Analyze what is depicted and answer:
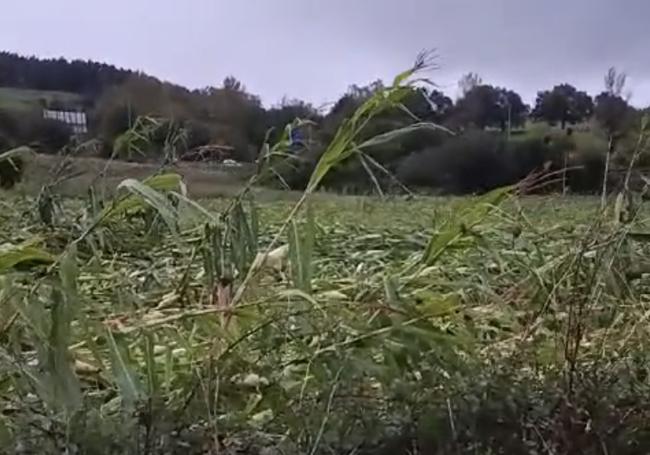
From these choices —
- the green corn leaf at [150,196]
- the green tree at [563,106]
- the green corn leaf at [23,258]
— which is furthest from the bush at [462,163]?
the green corn leaf at [23,258]

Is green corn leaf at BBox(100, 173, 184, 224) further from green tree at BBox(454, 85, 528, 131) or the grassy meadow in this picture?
green tree at BBox(454, 85, 528, 131)

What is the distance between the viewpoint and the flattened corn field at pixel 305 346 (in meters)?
0.90

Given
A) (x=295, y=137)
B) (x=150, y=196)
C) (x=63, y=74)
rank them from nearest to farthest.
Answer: (x=150, y=196) → (x=295, y=137) → (x=63, y=74)

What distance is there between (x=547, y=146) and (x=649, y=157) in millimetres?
731

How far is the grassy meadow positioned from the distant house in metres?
1.03

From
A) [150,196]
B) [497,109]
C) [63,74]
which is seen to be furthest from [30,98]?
[150,196]

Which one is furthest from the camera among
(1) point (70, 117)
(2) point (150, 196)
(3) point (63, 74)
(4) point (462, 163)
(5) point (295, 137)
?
(4) point (462, 163)

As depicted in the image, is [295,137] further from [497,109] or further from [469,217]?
[497,109]

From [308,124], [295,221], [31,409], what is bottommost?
[31,409]

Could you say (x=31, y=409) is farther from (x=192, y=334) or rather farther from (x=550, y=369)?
(x=550, y=369)

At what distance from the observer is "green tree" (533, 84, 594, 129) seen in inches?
87.1

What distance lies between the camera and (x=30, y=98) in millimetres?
2119

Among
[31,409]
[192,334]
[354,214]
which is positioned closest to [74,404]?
[31,409]

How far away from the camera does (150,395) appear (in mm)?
923
